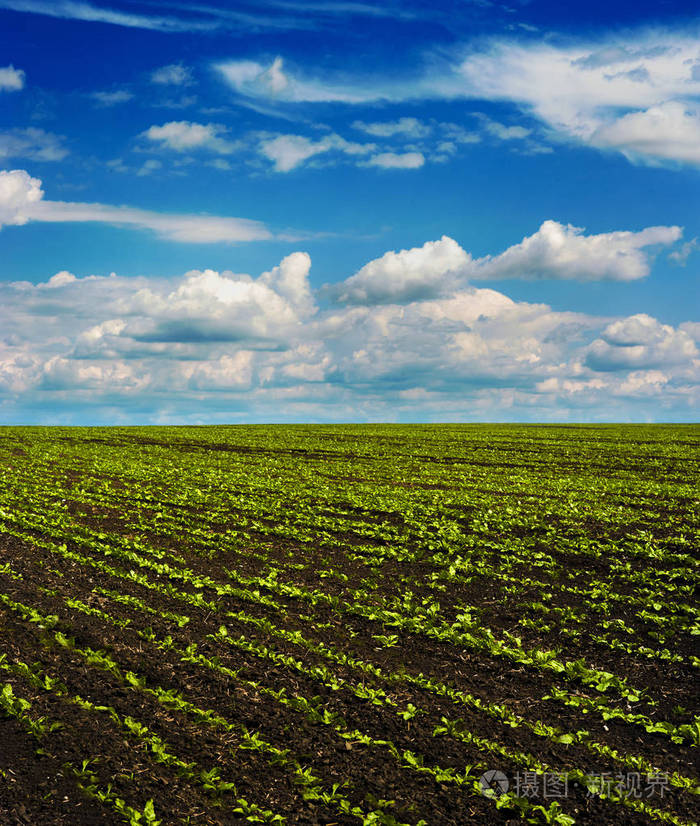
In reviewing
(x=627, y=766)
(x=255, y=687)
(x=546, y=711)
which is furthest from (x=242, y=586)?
(x=627, y=766)

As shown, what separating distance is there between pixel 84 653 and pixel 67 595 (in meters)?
3.52

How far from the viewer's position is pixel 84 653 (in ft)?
36.5

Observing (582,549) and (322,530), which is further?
(322,530)

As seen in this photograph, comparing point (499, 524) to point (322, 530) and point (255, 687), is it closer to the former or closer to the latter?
point (322, 530)

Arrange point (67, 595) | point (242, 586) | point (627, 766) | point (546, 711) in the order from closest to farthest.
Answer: point (627, 766) → point (546, 711) → point (67, 595) → point (242, 586)

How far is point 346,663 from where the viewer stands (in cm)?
1114

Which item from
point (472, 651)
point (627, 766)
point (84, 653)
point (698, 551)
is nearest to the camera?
point (627, 766)

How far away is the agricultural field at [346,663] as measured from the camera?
7855mm

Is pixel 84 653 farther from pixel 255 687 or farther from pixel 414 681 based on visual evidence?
pixel 414 681

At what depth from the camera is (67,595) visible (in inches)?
558

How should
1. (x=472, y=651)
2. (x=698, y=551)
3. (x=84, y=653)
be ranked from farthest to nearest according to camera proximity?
1. (x=698, y=551)
2. (x=472, y=651)
3. (x=84, y=653)

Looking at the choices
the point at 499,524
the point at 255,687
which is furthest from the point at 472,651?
the point at 499,524

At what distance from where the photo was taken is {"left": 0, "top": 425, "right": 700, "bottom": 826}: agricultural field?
786 centimetres

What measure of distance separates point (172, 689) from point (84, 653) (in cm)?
223
